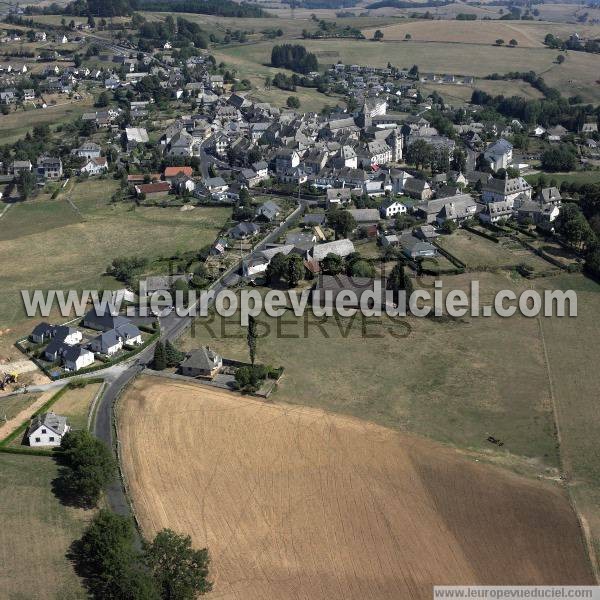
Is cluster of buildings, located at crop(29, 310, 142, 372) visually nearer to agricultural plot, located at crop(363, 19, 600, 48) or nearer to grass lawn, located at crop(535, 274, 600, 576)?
grass lawn, located at crop(535, 274, 600, 576)

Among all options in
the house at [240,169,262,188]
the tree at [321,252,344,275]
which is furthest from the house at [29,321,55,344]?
the house at [240,169,262,188]

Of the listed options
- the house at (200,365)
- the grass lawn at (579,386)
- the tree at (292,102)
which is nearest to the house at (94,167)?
the tree at (292,102)

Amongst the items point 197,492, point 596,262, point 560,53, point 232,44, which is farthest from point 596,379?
point 232,44

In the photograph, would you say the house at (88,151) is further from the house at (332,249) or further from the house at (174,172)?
the house at (332,249)

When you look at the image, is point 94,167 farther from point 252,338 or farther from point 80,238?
point 252,338

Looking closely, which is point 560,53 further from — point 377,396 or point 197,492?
point 197,492

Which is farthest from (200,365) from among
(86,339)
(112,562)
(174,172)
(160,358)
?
(174,172)
